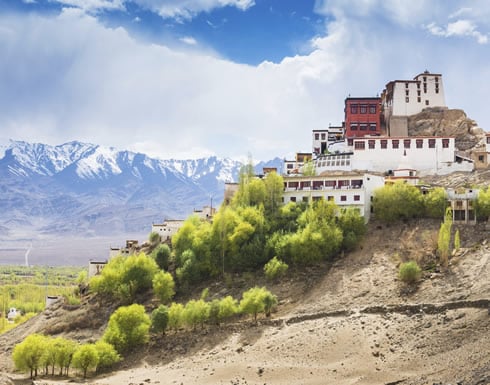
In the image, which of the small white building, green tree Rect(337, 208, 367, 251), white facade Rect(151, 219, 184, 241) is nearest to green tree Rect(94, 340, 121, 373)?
white facade Rect(151, 219, 184, 241)

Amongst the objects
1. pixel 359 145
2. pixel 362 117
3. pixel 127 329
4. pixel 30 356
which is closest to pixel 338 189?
pixel 359 145

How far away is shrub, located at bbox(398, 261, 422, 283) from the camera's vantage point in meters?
52.5

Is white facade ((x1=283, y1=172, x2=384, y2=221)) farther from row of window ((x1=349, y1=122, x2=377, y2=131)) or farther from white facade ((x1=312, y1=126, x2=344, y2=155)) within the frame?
white facade ((x1=312, y1=126, x2=344, y2=155))

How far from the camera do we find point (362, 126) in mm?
82625

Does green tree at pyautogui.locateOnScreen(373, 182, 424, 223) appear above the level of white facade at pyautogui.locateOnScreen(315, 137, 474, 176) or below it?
below

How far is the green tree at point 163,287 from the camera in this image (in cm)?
6181

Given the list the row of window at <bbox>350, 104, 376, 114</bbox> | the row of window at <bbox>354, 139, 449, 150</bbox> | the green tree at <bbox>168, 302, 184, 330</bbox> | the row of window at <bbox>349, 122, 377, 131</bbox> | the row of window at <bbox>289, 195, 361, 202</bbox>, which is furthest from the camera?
the row of window at <bbox>350, 104, 376, 114</bbox>

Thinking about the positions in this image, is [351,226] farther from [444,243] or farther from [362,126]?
[362,126]

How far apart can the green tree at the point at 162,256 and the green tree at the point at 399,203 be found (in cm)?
2147

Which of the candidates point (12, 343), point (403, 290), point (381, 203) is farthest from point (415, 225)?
point (12, 343)

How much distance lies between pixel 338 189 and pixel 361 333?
20.0m

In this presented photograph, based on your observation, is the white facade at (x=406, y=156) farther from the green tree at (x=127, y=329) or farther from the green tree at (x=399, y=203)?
the green tree at (x=127, y=329)

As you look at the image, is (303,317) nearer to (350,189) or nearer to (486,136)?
(350,189)

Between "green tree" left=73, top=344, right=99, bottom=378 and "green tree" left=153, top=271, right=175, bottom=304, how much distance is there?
10090 millimetres
